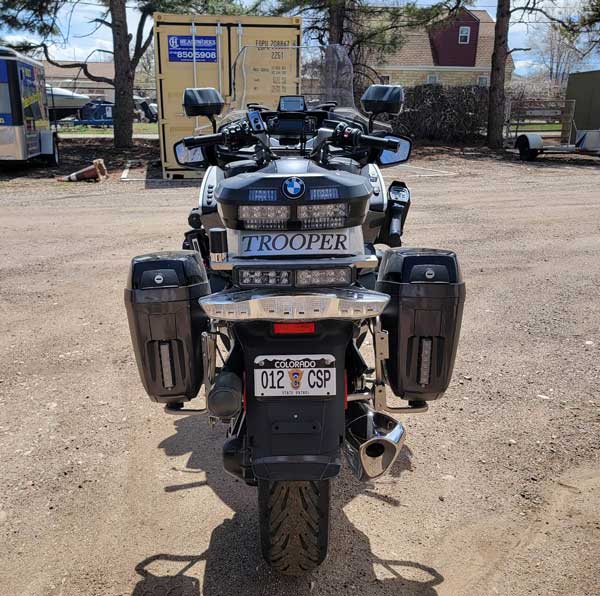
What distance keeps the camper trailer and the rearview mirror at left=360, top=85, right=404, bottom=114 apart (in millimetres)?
13836

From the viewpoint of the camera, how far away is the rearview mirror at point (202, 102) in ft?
12.5

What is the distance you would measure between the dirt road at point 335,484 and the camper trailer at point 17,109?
33.1 ft

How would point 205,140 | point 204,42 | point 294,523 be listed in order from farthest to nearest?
1. point 204,42
2. point 205,140
3. point 294,523

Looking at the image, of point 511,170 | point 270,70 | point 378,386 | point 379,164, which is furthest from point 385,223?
point 511,170

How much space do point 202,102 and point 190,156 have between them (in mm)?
397

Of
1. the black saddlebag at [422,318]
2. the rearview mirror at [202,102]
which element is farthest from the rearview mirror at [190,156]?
the black saddlebag at [422,318]

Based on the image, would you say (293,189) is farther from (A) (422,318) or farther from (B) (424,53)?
(B) (424,53)

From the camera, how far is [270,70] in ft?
32.8

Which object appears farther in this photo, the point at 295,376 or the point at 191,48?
the point at 191,48

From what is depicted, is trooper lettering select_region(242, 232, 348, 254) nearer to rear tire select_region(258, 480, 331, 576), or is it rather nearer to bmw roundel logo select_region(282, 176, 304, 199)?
bmw roundel logo select_region(282, 176, 304, 199)

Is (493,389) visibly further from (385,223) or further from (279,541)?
(279,541)

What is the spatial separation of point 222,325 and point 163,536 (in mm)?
1049

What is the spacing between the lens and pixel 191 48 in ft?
47.6

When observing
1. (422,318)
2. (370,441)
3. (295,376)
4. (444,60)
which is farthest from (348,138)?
(444,60)
